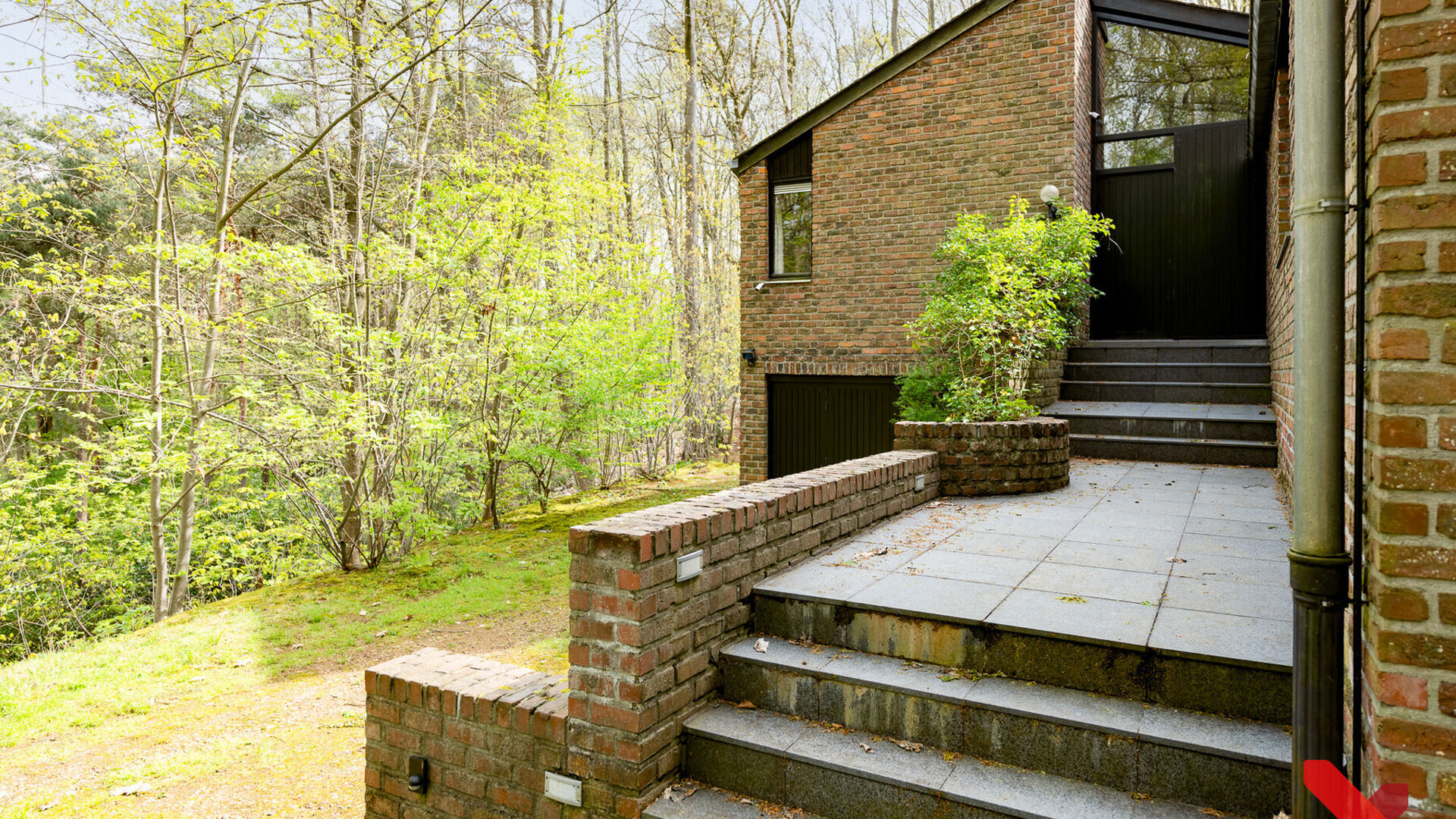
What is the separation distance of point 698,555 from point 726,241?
17.5 metres

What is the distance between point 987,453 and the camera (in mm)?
5207

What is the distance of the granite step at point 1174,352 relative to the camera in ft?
24.2

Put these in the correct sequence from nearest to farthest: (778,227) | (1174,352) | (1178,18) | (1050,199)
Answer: (1174,352)
(1050,199)
(1178,18)
(778,227)

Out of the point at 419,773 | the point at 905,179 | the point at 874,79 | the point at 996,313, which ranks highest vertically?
the point at 874,79

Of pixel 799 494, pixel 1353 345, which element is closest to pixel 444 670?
pixel 799 494

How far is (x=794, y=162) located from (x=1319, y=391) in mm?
8814

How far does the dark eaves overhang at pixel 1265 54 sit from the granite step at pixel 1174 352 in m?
2.04

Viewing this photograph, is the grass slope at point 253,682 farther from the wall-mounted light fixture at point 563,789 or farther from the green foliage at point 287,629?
the wall-mounted light fixture at point 563,789

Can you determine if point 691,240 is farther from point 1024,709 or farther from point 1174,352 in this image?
point 1024,709

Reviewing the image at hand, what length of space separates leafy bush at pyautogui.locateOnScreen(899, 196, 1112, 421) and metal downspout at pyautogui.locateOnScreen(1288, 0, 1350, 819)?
4148 mm

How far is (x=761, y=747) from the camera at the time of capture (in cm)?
242

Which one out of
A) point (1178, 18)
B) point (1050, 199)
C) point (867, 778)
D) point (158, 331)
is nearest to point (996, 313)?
point (1050, 199)

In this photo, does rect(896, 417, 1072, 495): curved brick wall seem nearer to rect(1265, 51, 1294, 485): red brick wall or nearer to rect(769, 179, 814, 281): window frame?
rect(1265, 51, 1294, 485): red brick wall

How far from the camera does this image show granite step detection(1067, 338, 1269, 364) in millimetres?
7391
